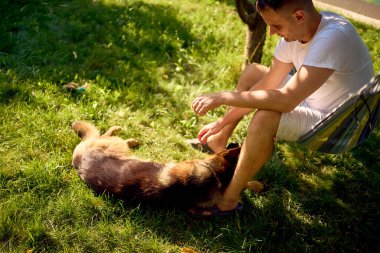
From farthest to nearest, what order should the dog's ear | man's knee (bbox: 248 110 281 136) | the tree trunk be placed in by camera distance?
the tree trunk
the dog's ear
man's knee (bbox: 248 110 281 136)

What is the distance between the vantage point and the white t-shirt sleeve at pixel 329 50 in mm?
2195

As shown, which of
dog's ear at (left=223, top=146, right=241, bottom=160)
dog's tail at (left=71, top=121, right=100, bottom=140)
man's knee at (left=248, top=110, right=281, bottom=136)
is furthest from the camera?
dog's tail at (left=71, top=121, right=100, bottom=140)

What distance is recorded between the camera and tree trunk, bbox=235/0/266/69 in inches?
148

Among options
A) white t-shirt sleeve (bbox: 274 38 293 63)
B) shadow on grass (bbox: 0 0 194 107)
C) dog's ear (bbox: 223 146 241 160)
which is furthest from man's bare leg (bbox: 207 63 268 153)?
shadow on grass (bbox: 0 0 194 107)

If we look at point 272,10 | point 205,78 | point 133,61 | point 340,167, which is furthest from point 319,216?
point 133,61

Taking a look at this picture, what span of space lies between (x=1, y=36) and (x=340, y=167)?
4.48 m

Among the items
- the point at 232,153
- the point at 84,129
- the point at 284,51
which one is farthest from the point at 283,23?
the point at 84,129

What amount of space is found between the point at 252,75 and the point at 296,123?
79 cm

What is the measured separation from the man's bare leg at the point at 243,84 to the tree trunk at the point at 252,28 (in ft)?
3.04

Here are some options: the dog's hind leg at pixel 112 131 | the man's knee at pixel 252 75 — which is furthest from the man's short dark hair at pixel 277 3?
the dog's hind leg at pixel 112 131

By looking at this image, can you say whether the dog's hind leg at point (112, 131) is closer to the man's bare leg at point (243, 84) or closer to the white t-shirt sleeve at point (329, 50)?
the man's bare leg at point (243, 84)

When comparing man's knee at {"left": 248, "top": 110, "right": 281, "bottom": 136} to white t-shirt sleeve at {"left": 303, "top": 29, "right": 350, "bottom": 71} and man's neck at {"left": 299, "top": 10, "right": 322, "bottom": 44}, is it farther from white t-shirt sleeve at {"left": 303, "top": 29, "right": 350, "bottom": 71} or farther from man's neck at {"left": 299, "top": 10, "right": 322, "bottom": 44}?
man's neck at {"left": 299, "top": 10, "right": 322, "bottom": 44}

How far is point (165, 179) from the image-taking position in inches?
106

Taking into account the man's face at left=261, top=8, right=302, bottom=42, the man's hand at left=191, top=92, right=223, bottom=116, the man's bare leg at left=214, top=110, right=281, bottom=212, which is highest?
the man's face at left=261, top=8, right=302, bottom=42
